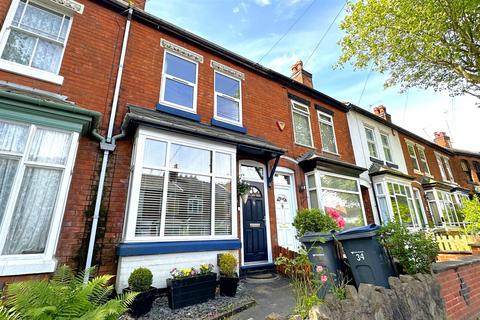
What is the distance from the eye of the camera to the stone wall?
242cm

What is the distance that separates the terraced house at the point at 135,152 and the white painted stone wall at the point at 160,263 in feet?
0.07

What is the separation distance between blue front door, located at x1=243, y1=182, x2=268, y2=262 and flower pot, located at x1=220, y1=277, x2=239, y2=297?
1.81 meters

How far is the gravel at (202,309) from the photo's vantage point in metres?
3.64

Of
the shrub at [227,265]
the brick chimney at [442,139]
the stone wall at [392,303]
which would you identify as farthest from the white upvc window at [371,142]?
the brick chimney at [442,139]

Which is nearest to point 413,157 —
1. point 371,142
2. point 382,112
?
point 382,112

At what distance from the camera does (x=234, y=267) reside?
16.0 ft

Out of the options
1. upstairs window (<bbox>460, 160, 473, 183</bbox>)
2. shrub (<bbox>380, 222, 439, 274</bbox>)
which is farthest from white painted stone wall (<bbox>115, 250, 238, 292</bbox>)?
upstairs window (<bbox>460, 160, 473, 183</bbox>)

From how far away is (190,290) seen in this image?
13.5 feet

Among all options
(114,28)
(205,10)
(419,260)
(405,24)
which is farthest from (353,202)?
(114,28)

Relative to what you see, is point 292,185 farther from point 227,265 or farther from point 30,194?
point 30,194

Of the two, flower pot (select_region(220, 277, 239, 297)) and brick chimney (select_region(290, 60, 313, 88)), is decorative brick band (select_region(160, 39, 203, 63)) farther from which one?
flower pot (select_region(220, 277, 239, 297))

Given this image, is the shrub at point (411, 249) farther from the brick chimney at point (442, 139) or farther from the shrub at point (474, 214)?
the brick chimney at point (442, 139)

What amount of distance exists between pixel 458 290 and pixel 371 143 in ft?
32.6

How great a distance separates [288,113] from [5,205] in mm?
8638
